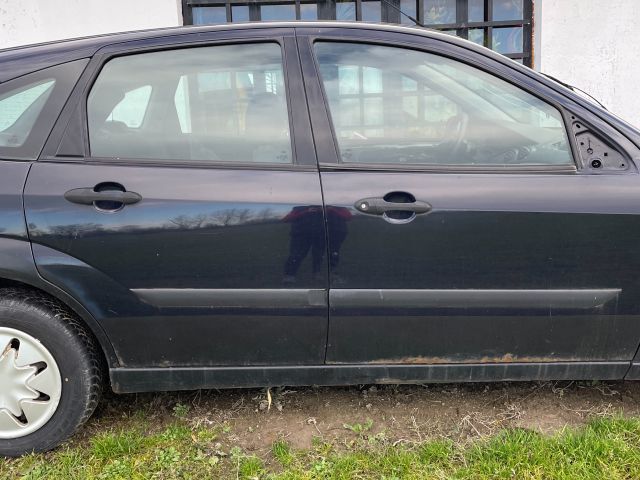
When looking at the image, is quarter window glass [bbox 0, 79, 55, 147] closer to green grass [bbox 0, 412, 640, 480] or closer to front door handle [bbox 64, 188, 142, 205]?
front door handle [bbox 64, 188, 142, 205]

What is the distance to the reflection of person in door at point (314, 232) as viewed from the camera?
6.37ft

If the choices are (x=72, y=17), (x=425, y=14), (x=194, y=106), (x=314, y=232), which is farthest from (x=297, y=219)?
(x=425, y=14)

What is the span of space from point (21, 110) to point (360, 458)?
1881mm

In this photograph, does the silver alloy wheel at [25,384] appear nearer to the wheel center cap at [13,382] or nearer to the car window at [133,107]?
the wheel center cap at [13,382]

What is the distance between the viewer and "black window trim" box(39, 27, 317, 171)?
200cm

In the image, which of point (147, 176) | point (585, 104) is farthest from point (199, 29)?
point (585, 104)

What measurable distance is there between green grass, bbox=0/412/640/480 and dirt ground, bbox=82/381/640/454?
8 cm

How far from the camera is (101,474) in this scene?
196cm

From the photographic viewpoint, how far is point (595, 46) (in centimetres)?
566

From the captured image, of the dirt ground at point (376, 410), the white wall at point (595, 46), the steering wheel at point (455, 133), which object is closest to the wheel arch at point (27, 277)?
the dirt ground at point (376, 410)

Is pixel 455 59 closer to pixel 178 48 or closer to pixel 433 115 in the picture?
pixel 433 115

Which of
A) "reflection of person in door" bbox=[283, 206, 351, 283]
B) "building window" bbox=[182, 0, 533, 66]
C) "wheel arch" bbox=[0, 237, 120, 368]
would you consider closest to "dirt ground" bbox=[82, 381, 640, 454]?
"wheel arch" bbox=[0, 237, 120, 368]

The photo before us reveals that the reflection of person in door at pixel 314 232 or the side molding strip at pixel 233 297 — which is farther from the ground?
the reflection of person in door at pixel 314 232

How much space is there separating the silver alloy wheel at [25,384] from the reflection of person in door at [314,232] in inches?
39.7
